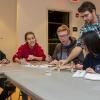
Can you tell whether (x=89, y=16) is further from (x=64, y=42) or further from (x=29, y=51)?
(x=29, y=51)

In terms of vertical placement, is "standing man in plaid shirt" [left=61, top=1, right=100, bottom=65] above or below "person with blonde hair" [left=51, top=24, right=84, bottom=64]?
above

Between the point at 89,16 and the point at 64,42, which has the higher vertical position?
the point at 89,16

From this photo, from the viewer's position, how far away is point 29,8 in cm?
641

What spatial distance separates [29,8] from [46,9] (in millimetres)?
534

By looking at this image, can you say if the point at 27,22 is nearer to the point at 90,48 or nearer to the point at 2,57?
the point at 2,57

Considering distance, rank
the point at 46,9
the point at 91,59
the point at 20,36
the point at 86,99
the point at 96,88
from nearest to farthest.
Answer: the point at 86,99
the point at 96,88
the point at 91,59
the point at 20,36
the point at 46,9

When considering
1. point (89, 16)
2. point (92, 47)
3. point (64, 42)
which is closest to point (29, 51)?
point (64, 42)

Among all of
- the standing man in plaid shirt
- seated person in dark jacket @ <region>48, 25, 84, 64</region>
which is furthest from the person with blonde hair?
the standing man in plaid shirt

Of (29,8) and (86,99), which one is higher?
(29,8)

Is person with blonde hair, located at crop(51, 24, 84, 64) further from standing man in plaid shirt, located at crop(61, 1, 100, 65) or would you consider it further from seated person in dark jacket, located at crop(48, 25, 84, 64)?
standing man in plaid shirt, located at crop(61, 1, 100, 65)

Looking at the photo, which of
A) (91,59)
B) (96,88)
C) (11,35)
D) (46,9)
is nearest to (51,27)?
(46,9)

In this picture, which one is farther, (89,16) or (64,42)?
(64,42)

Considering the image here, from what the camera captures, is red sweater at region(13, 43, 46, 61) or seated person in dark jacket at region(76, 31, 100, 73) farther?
red sweater at region(13, 43, 46, 61)

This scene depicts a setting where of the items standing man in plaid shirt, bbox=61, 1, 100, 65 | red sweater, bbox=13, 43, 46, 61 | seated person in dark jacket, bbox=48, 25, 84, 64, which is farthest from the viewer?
red sweater, bbox=13, 43, 46, 61
